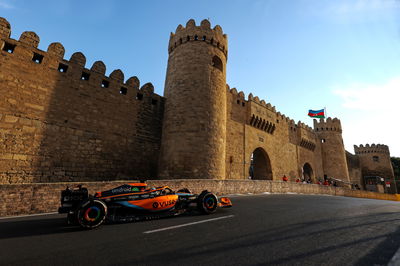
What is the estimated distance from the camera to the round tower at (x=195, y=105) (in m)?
11.6

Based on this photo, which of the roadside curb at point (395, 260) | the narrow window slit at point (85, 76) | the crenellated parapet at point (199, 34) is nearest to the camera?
the roadside curb at point (395, 260)

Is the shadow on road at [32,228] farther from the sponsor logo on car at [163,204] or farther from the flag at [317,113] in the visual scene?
the flag at [317,113]

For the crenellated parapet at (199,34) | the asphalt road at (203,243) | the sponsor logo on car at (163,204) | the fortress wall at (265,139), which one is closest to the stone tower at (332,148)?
the fortress wall at (265,139)

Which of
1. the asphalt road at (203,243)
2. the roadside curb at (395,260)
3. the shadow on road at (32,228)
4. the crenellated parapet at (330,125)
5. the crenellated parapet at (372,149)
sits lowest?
the shadow on road at (32,228)

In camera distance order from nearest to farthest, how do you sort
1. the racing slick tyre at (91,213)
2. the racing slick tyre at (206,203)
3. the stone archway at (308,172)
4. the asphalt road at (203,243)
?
the asphalt road at (203,243), the racing slick tyre at (91,213), the racing slick tyre at (206,203), the stone archway at (308,172)

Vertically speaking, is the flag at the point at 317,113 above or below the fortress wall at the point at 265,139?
above

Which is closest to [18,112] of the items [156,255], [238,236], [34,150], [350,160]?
[34,150]

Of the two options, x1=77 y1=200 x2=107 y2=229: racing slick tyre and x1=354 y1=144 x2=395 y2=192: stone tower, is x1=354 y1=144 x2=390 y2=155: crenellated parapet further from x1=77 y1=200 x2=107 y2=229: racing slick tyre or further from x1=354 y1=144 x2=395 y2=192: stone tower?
x1=77 y1=200 x2=107 y2=229: racing slick tyre

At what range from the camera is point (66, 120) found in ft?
31.7

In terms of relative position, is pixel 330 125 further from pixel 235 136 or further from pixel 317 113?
pixel 235 136

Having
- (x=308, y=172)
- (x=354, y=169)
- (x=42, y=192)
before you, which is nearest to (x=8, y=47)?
(x=42, y=192)

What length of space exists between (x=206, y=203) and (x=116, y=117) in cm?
846

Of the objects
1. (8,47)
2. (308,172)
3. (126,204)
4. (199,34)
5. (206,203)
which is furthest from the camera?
(308,172)

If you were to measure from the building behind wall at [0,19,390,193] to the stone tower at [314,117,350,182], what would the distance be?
68.3ft
